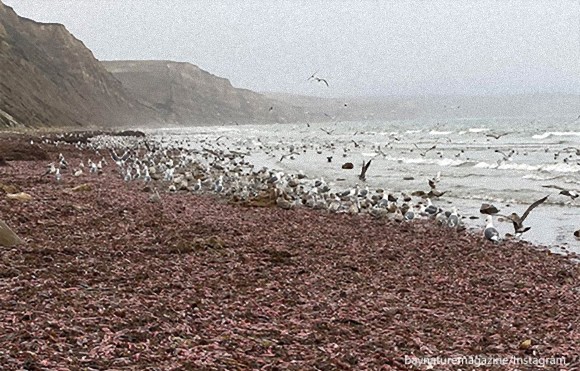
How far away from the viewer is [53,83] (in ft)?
317

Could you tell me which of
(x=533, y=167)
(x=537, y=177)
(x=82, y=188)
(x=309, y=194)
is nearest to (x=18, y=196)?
(x=82, y=188)

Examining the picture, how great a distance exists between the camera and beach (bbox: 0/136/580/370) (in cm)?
555

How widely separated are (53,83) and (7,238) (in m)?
95.2

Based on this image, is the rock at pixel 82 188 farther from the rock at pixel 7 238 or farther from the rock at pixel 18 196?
the rock at pixel 7 238

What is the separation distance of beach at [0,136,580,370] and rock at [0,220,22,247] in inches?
9.2

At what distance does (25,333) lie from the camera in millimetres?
5363

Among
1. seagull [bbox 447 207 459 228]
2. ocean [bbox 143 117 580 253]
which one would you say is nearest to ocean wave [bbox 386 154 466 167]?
ocean [bbox 143 117 580 253]

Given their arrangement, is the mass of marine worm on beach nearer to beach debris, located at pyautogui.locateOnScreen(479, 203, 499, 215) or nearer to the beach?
beach debris, located at pyautogui.locateOnScreen(479, 203, 499, 215)

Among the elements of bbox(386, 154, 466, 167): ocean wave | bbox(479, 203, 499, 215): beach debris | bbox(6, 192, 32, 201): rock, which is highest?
bbox(6, 192, 32, 201): rock

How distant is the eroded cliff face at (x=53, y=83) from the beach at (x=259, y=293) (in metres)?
47.4

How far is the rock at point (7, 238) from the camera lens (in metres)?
8.97

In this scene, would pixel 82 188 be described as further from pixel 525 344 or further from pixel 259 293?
pixel 525 344

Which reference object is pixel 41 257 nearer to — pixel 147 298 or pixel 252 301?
pixel 147 298

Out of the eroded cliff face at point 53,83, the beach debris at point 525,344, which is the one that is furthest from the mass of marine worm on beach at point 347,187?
the eroded cliff face at point 53,83
